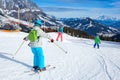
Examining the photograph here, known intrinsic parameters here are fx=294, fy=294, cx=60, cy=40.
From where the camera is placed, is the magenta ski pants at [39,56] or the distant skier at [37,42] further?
the magenta ski pants at [39,56]

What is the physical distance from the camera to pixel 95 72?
35.3ft

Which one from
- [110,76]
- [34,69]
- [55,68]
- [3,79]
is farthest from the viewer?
[55,68]

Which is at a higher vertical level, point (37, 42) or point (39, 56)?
point (37, 42)

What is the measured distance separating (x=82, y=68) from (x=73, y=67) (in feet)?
1.24

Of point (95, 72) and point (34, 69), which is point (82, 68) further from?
point (34, 69)

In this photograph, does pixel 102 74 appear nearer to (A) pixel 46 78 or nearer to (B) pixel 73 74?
(B) pixel 73 74

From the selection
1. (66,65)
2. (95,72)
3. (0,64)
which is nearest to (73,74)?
(95,72)

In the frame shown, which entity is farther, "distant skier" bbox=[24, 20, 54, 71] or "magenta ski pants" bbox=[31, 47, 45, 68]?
"magenta ski pants" bbox=[31, 47, 45, 68]

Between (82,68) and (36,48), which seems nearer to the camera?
(36,48)

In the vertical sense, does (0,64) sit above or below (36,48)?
below

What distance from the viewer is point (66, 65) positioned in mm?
12312

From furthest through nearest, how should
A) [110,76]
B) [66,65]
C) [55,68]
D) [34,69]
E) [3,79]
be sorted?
1. [66,65]
2. [55,68]
3. [34,69]
4. [110,76]
5. [3,79]

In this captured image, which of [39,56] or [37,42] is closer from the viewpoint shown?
[37,42]

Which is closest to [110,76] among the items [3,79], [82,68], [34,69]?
[82,68]
